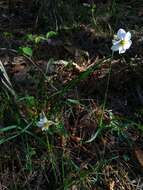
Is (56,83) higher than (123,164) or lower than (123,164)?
higher

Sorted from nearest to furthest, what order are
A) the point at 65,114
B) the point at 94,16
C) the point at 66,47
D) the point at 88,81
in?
the point at 65,114, the point at 88,81, the point at 66,47, the point at 94,16

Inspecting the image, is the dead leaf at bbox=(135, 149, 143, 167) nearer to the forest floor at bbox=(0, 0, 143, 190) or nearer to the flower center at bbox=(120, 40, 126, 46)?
the forest floor at bbox=(0, 0, 143, 190)

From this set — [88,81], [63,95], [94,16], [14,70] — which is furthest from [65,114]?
[94,16]

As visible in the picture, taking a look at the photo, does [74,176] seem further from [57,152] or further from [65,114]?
[65,114]

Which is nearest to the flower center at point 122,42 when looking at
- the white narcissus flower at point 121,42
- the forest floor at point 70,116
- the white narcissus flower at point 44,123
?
the white narcissus flower at point 121,42

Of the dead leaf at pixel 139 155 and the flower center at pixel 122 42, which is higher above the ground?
the flower center at pixel 122 42

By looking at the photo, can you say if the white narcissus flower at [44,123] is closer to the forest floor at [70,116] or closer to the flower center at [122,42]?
the forest floor at [70,116]

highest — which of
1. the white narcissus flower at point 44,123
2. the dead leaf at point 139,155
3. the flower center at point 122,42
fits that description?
the flower center at point 122,42

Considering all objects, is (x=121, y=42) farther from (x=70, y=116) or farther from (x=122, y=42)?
(x=70, y=116)
